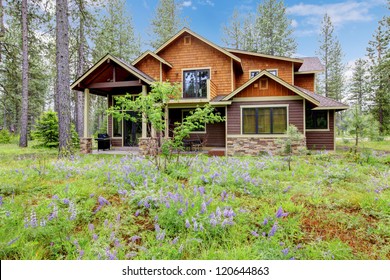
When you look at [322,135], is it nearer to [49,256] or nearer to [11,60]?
[49,256]

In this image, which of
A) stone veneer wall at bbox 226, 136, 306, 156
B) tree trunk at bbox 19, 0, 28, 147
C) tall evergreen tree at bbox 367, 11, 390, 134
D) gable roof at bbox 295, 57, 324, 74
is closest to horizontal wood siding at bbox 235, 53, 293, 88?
gable roof at bbox 295, 57, 324, 74

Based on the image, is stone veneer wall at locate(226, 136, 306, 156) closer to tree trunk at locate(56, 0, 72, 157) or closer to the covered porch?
the covered porch

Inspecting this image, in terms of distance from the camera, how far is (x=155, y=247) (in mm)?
2385

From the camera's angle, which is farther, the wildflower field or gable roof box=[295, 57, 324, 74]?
gable roof box=[295, 57, 324, 74]

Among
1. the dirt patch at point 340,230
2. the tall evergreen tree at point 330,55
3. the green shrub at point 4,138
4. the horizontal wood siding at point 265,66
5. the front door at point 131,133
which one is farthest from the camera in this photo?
the tall evergreen tree at point 330,55

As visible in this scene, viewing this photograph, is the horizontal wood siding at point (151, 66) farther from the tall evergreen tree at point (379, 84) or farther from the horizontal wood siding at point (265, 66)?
the tall evergreen tree at point (379, 84)

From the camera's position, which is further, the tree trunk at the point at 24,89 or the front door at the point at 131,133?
the tree trunk at the point at 24,89

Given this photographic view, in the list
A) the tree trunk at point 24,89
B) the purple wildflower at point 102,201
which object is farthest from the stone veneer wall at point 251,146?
the tree trunk at point 24,89

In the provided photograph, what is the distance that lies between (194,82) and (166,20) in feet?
40.7

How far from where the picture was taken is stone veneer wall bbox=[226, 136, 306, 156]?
34.9 feet

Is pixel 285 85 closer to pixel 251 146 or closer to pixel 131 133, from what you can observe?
pixel 251 146

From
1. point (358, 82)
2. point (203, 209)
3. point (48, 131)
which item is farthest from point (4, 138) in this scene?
point (358, 82)

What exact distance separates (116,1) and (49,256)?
81.7 ft

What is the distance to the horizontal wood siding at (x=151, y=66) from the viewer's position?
1393cm
